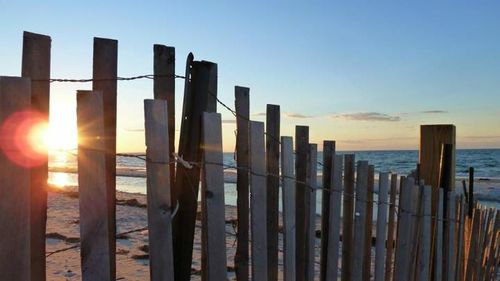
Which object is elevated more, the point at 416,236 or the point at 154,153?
the point at 154,153

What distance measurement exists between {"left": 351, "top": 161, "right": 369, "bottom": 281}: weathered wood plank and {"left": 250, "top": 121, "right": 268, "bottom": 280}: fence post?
1.03 metres

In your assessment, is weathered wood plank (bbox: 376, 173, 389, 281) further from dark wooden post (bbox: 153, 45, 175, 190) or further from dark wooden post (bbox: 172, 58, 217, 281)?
dark wooden post (bbox: 153, 45, 175, 190)

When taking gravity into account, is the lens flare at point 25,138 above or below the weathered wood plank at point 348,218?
above

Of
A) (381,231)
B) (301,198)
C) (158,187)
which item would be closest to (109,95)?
(158,187)

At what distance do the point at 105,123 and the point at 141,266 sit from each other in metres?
6.42

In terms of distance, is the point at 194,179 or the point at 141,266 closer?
the point at 194,179

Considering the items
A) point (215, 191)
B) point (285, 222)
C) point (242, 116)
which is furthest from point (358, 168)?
point (215, 191)

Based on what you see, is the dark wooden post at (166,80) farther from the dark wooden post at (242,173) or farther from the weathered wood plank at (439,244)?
the weathered wood plank at (439,244)

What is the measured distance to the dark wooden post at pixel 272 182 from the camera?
2369mm

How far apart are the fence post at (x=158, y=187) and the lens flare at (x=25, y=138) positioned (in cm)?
35

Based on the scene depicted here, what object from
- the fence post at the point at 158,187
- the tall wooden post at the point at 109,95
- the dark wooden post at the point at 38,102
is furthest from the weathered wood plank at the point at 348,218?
the dark wooden post at the point at 38,102

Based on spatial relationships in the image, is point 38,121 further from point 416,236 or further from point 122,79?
point 416,236

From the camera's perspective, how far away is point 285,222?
243cm

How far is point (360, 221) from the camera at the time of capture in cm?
312
